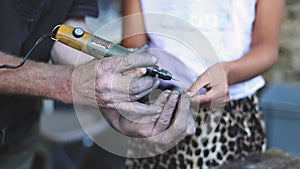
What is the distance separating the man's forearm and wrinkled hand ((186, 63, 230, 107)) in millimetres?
239

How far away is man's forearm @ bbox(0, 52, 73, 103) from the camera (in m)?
1.02

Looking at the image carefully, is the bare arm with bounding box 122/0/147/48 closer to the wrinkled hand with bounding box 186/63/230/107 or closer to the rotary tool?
the wrinkled hand with bounding box 186/63/230/107

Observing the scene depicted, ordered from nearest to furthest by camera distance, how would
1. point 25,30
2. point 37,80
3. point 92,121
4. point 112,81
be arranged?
point 112,81
point 37,80
point 25,30
point 92,121

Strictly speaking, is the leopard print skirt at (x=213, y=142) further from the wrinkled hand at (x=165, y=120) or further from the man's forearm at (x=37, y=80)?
the man's forearm at (x=37, y=80)

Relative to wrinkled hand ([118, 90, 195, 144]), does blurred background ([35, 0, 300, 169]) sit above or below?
below

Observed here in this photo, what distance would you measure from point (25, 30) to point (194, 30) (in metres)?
0.37

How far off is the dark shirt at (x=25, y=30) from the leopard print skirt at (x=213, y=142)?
36 centimetres

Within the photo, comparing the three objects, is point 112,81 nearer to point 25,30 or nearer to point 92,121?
point 25,30

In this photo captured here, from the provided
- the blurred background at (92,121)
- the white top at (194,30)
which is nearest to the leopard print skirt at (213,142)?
the white top at (194,30)

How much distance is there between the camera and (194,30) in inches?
48.8

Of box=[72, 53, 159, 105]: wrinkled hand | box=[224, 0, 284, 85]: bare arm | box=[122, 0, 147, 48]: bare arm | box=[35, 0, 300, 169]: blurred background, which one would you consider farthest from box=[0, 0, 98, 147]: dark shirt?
box=[35, 0, 300, 169]: blurred background

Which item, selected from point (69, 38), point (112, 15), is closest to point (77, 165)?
point (112, 15)

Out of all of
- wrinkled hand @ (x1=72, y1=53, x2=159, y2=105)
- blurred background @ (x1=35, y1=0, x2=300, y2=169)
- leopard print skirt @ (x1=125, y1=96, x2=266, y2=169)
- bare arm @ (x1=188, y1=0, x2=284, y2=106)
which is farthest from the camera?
blurred background @ (x1=35, y1=0, x2=300, y2=169)

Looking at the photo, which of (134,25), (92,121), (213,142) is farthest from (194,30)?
(92,121)
